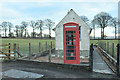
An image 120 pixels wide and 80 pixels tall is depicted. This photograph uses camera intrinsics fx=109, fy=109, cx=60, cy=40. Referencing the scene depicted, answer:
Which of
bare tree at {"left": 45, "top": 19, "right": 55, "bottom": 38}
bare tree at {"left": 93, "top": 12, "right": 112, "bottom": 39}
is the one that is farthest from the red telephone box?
bare tree at {"left": 45, "top": 19, "right": 55, "bottom": 38}

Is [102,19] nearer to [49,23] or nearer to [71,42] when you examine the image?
[49,23]

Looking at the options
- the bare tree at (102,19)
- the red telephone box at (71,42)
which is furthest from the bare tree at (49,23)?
the red telephone box at (71,42)

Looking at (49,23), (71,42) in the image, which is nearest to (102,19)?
(49,23)

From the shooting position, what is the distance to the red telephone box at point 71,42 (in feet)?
25.8

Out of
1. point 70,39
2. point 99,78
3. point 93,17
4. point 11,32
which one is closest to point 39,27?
point 11,32

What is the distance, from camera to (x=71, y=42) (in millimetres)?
8141

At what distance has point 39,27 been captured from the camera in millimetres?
57094

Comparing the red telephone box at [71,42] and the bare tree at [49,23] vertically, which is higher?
the bare tree at [49,23]

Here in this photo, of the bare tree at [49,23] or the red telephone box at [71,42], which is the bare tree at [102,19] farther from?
the red telephone box at [71,42]

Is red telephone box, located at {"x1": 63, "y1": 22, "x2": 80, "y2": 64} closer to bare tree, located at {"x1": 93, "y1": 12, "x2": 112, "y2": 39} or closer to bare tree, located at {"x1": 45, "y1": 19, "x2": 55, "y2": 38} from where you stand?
bare tree, located at {"x1": 93, "y1": 12, "x2": 112, "y2": 39}

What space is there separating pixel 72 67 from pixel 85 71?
82cm

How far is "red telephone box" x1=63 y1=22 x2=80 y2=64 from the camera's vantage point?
309 inches

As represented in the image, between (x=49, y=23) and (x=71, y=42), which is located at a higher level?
(x=49, y=23)

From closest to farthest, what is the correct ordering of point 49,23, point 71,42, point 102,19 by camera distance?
point 71,42
point 102,19
point 49,23
